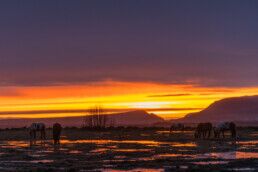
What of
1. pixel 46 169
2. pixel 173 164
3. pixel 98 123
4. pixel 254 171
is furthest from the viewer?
pixel 98 123

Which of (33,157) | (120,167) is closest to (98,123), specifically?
(33,157)

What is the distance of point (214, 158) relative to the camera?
2686cm

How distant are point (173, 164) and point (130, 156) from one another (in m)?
5.18

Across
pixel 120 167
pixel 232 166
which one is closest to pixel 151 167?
pixel 120 167

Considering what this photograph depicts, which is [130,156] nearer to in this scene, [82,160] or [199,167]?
[82,160]

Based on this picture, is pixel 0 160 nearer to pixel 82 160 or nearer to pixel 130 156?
pixel 82 160

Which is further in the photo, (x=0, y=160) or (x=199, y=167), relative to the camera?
(x=0, y=160)

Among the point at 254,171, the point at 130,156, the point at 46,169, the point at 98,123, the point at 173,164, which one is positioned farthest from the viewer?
the point at 98,123

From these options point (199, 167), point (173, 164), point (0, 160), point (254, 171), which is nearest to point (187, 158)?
point (173, 164)

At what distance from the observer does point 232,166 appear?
2288 cm

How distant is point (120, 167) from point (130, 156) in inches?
223

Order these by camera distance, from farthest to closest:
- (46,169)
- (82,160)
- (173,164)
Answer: (82,160)
(173,164)
(46,169)

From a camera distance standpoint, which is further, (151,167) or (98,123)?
(98,123)

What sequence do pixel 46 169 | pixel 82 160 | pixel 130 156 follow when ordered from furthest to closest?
pixel 130 156, pixel 82 160, pixel 46 169
